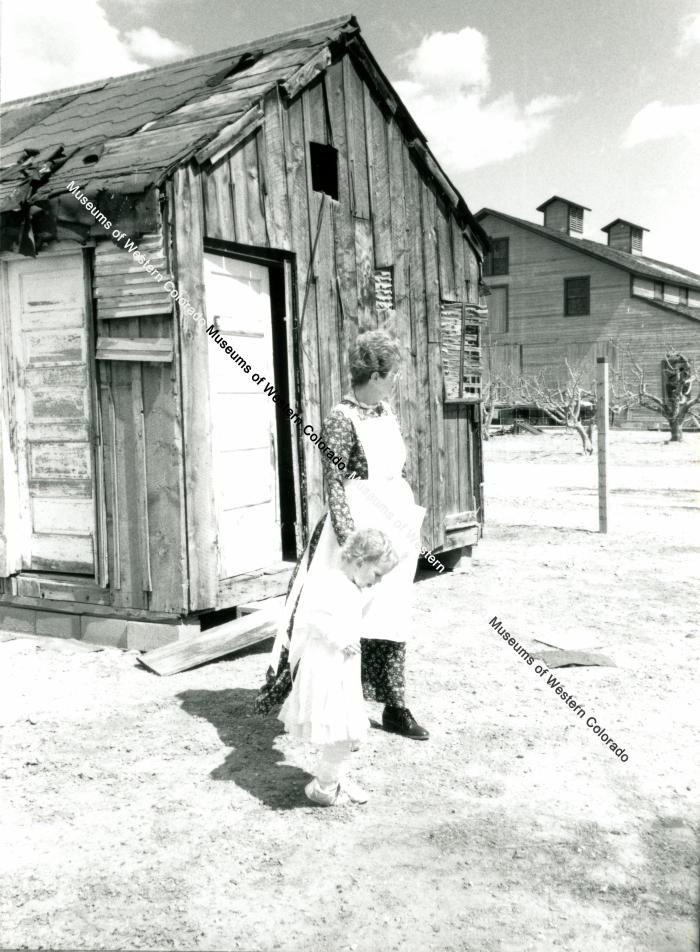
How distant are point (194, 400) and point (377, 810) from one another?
3.14 m

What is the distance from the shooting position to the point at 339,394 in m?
7.61

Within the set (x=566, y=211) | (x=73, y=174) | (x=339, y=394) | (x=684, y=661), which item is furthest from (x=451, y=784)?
(x=566, y=211)

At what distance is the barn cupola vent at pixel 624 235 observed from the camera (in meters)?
39.5

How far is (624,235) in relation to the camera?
1564 inches

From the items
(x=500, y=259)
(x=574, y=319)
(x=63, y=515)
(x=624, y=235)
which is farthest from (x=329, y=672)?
(x=624, y=235)

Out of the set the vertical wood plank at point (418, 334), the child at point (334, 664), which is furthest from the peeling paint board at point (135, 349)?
the vertical wood plank at point (418, 334)

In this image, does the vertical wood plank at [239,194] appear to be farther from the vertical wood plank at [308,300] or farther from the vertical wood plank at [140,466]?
the vertical wood plank at [140,466]

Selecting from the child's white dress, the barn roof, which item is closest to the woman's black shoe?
the child's white dress

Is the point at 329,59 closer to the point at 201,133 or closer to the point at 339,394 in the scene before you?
the point at 201,133

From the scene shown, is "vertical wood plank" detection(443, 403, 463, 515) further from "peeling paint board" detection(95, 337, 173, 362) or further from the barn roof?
"peeling paint board" detection(95, 337, 173, 362)

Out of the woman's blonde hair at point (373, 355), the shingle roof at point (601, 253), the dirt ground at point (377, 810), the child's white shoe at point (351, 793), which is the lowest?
the dirt ground at point (377, 810)

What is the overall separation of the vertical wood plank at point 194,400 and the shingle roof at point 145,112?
1.06ft

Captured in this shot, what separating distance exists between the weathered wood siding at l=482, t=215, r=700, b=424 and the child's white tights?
97.0ft

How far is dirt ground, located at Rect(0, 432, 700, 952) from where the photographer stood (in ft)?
9.68
